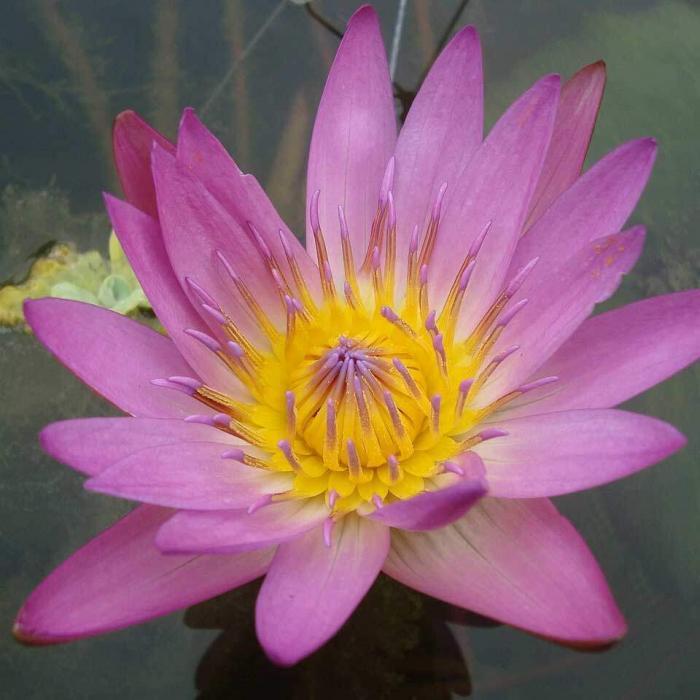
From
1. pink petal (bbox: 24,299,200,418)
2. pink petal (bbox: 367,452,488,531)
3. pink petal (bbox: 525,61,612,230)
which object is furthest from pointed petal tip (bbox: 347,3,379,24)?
pink petal (bbox: 367,452,488,531)

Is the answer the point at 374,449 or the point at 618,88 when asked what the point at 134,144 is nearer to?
the point at 374,449

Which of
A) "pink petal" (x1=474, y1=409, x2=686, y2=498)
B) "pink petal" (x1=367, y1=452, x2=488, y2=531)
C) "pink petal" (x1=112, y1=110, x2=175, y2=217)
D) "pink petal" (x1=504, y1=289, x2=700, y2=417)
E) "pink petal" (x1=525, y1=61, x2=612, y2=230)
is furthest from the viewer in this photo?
"pink petal" (x1=525, y1=61, x2=612, y2=230)

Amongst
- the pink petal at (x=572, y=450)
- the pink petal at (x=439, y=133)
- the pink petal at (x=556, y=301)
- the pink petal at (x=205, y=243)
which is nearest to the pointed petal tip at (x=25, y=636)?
the pink petal at (x=205, y=243)

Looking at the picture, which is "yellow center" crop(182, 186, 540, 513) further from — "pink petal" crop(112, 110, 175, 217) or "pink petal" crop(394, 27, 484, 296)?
"pink petal" crop(112, 110, 175, 217)

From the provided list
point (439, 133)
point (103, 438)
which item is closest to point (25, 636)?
point (103, 438)

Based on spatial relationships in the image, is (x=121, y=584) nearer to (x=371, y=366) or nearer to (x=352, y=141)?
(x=371, y=366)
